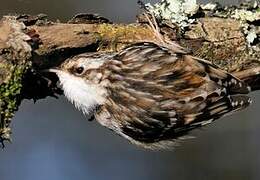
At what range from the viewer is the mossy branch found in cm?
214

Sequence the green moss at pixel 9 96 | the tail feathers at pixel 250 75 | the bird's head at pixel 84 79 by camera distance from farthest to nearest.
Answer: the tail feathers at pixel 250 75 < the bird's head at pixel 84 79 < the green moss at pixel 9 96

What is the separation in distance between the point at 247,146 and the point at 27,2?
54.2 inches

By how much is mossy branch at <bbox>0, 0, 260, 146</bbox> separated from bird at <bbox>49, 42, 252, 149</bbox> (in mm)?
37

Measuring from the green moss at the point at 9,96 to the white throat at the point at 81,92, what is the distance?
219 millimetres

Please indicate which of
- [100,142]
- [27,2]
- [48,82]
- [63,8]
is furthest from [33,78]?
[100,142]

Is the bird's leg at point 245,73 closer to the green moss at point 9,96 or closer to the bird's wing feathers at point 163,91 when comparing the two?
the bird's wing feathers at point 163,91

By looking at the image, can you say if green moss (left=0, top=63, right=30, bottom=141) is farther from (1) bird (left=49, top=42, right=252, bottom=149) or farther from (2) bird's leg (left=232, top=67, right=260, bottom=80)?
(2) bird's leg (left=232, top=67, right=260, bottom=80)

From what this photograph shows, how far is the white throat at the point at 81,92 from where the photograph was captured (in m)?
2.37

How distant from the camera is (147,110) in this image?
2410mm

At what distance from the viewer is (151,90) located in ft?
7.93

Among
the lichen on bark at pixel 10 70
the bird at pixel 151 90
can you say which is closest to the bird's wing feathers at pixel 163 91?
the bird at pixel 151 90

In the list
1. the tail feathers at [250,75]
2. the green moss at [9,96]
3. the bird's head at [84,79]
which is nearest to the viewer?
the green moss at [9,96]

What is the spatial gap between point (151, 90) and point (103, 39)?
201 mm

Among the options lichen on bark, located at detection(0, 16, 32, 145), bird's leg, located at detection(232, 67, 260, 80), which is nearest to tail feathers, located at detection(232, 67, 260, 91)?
bird's leg, located at detection(232, 67, 260, 80)
